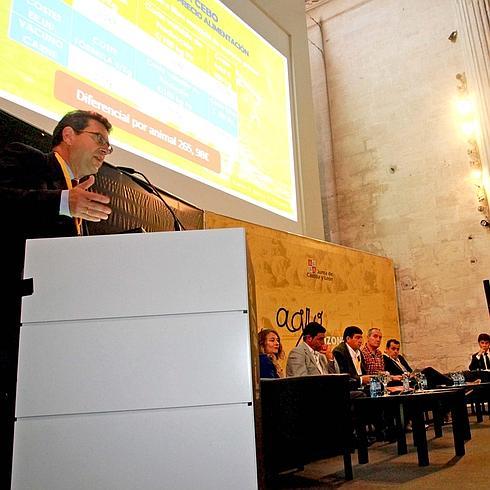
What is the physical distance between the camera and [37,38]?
2.93m

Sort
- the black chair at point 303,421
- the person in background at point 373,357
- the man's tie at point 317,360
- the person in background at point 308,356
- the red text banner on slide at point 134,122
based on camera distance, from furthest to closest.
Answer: the person in background at point 373,357
the man's tie at point 317,360
the person in background at point 308,356
the red text banner on slide at point 134,122
the black chair at point 303,421

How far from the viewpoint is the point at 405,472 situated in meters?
3.19

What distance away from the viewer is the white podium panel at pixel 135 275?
1186 mm

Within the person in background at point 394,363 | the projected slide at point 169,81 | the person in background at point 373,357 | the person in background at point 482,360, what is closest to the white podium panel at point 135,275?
the projected slide at point 169,81

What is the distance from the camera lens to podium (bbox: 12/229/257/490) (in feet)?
3.63

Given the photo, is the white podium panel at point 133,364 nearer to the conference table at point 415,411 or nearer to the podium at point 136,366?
the podium at point 136,366

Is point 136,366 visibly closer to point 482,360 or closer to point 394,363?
point 394,363

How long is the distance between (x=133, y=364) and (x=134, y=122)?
260cm

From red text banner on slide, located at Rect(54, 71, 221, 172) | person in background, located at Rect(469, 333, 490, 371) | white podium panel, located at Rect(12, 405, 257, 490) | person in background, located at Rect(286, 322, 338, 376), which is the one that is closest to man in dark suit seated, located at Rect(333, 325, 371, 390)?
person in background, located at Rect(286, 322, 338, 376)

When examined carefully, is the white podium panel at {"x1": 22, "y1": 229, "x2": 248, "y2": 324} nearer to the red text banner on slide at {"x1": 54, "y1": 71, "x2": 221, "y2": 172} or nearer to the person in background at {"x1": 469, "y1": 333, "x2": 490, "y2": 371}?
the red text banner on slide at {"x1": 54, "y1": 71, "x2": 221, "y2": 172}

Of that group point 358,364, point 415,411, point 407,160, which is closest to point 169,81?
point 415,411

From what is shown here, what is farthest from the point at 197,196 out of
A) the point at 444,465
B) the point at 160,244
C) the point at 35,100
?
the point at 160,244

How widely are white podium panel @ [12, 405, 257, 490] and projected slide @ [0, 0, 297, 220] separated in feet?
7.06

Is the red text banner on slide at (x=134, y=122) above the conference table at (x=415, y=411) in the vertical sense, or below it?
above
